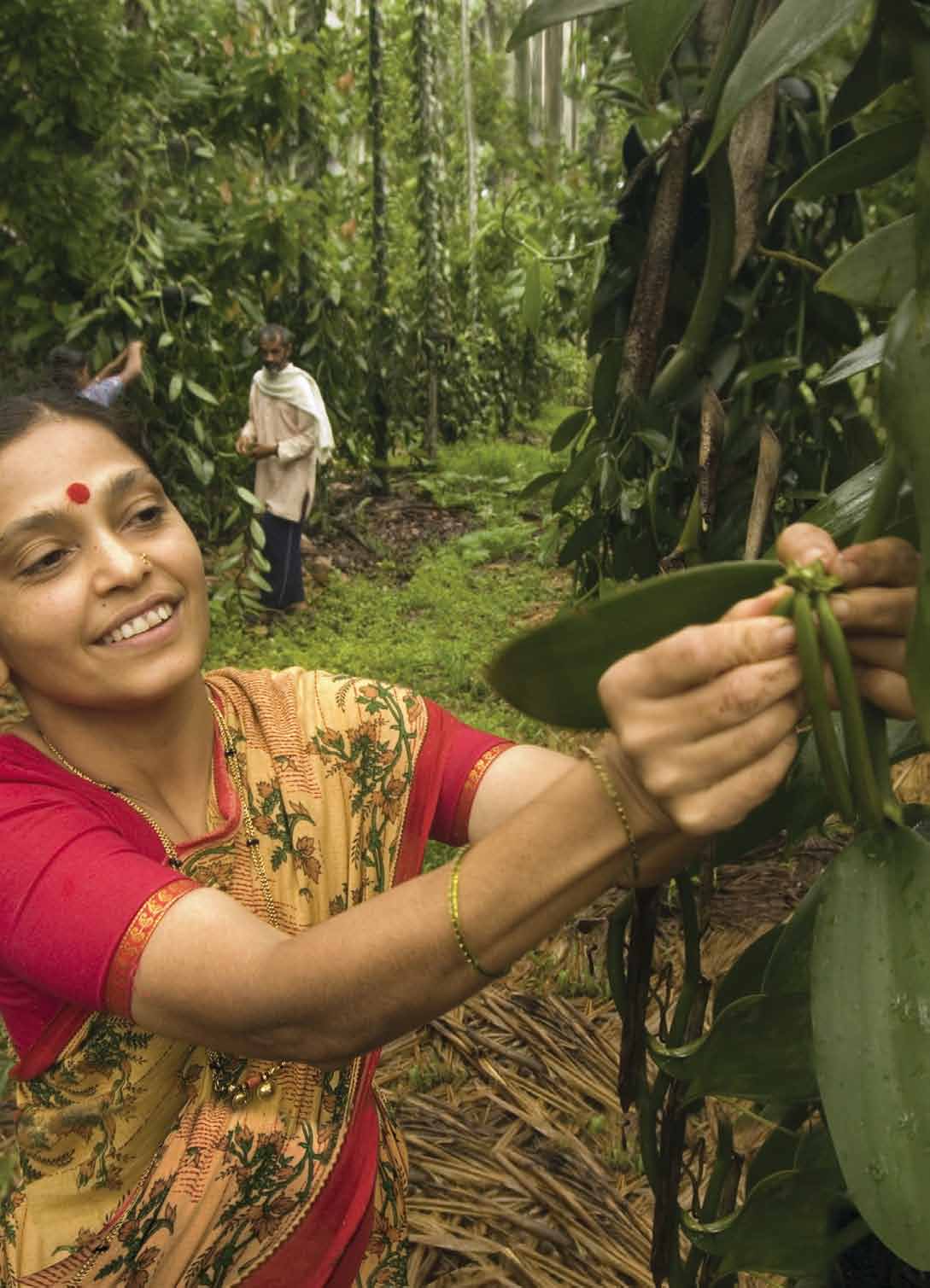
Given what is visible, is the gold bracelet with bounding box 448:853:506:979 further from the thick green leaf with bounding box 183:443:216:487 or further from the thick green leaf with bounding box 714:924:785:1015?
the thick green leaf with bounding box 183:443:216:487

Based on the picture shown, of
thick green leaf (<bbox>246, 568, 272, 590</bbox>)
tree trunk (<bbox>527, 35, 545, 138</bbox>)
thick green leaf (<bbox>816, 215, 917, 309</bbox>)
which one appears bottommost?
thick green leaf (<bbox>246, 568, 272, 590</bbox>)

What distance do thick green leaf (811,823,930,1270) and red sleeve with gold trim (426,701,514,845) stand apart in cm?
44

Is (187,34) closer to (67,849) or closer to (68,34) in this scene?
(68,34)

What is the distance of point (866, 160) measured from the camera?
1.25 ft

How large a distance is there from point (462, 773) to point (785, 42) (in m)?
0.54

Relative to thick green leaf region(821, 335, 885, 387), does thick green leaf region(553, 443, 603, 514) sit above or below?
below

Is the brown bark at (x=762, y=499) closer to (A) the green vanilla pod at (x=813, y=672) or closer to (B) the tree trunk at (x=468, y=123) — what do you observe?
(A) the green vanilla pod at (x=813, y=672)

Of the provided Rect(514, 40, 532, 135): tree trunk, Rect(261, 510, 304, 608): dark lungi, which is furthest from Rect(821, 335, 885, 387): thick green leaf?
Rect(514, 40, 532, 135): tree trunk

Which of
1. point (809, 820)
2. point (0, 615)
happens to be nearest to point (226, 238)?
point (0, 615)

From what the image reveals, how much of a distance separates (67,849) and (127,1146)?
23 cm

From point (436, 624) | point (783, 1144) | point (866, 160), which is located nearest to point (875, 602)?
point (866, 160)

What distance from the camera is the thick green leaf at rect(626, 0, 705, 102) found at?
380 mm

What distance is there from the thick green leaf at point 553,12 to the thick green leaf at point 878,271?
0.50 ft

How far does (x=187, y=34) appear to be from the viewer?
3.03 metres
